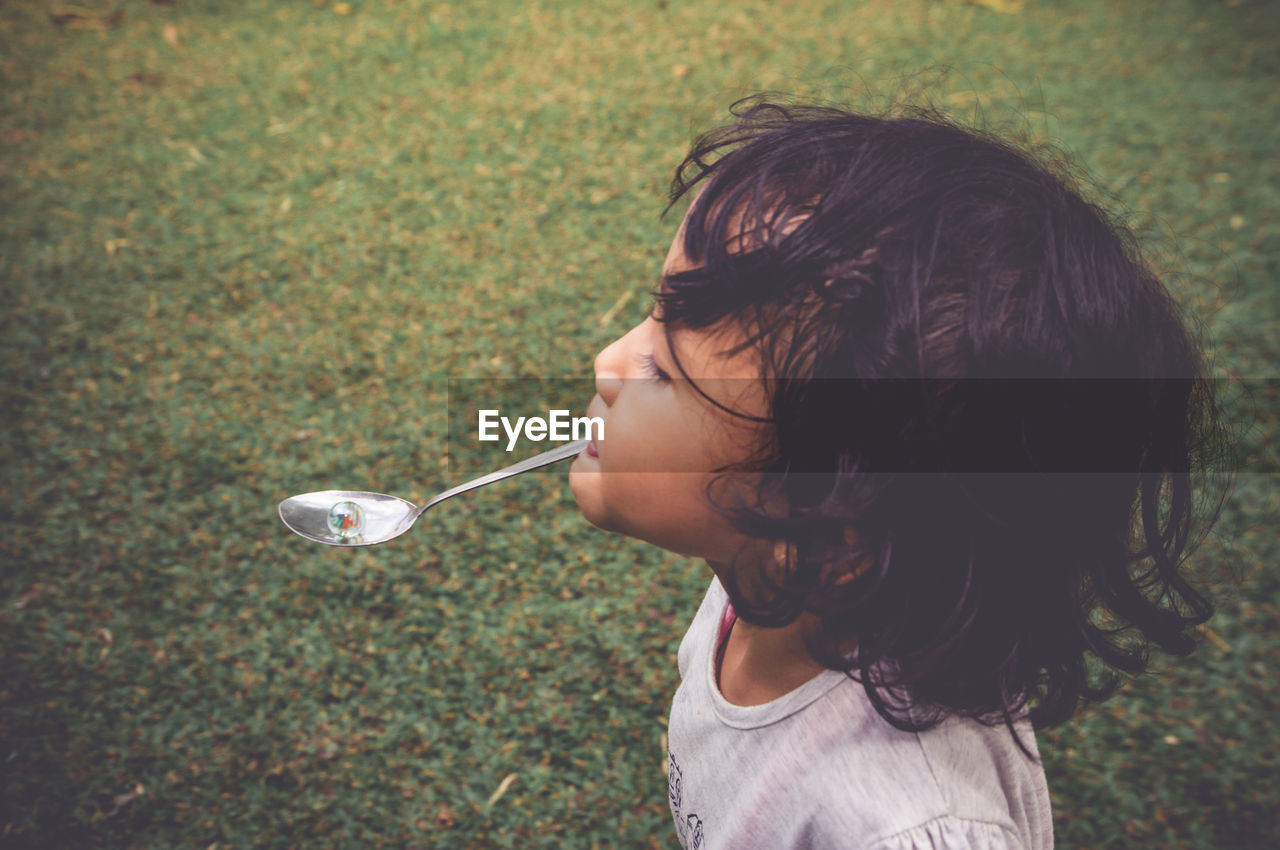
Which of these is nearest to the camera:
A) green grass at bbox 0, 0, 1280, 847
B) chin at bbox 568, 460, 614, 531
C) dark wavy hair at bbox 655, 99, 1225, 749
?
dark wavy hair at bbox 655, 99, 1225, 749

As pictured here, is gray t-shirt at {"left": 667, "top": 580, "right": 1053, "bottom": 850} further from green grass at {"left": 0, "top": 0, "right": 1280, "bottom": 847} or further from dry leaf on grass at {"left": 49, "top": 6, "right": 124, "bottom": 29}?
dry leaf on grass at {"left": 49, "top": 6, "right": 124, "bottom": 29}

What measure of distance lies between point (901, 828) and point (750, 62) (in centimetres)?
279

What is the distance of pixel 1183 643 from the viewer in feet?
2.65

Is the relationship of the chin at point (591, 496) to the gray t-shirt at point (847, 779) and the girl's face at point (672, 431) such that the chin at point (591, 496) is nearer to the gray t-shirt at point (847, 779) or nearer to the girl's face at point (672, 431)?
the girl's face at point (672, 431)

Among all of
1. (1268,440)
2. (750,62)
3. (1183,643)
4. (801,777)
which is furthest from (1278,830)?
(750,62)

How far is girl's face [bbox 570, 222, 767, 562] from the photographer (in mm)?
655

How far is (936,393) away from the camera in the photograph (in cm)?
61

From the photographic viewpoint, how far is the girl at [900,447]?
62 cm

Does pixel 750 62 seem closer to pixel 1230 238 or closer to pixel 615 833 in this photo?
pixel 1230 238

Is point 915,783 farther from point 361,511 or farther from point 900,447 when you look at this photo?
point 361,511

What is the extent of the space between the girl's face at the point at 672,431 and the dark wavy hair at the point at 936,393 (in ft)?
0.06

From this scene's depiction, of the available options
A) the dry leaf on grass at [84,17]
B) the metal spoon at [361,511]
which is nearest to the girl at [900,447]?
the metal spoon at [361,511]

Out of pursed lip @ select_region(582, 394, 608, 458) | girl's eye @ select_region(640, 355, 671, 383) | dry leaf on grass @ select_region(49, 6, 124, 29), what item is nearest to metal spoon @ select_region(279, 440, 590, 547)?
pursed lip @ select_region(582, 394, 608, 458)

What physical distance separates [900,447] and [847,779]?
0.88ft
